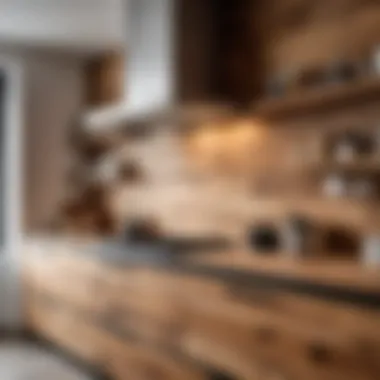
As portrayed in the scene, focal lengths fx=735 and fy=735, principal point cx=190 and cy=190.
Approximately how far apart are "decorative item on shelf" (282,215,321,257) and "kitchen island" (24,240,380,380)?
28 centimetres

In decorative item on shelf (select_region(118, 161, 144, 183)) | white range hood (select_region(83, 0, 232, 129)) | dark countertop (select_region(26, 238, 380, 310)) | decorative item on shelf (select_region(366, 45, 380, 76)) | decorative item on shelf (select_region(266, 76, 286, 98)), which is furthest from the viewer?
decorative item on shelf (select_region(118, 161, 144, 183))

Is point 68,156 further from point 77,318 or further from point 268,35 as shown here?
point 268,35

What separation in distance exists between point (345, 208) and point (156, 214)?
5.66ft

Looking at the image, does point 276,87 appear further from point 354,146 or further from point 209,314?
point 209,314

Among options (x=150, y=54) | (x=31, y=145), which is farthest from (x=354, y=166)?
(x=31, y=145)

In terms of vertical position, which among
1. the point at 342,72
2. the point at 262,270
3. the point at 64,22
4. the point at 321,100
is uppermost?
the point at 64,22

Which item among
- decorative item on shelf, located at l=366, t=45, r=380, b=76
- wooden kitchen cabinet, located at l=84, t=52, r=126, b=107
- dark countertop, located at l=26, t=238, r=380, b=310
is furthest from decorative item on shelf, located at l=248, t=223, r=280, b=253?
wooden kitchen cabinet, located at l=84, t=52, r=126, b=107

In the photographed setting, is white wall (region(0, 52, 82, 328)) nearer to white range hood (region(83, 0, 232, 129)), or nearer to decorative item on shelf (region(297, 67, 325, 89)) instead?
white range hood (region(83, 0, 232, 129))

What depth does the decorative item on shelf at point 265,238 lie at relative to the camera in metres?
3.71

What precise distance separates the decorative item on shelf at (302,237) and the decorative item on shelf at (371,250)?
312 millimetres

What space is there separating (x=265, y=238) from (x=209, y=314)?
2.58 feet

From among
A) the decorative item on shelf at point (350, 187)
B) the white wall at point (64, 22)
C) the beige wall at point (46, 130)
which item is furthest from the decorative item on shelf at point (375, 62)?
the beige wall at point (46, 130)

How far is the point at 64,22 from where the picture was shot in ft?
15.4

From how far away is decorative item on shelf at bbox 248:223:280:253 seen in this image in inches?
146
